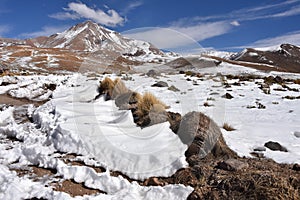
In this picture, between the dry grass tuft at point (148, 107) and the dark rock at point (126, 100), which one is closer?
the dry grass tuft at point (148, 107)

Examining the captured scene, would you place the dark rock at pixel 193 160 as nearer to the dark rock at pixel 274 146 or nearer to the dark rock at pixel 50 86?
the dark rock at pixel 274 146

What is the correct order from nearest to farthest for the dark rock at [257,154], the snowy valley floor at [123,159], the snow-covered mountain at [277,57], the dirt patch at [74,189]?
the snowy valley floor at [123,159], the dirt patch at [74,189], the dark rock at [257,154], the snow-covered mountain at [277,57]

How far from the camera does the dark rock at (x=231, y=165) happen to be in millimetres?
4196

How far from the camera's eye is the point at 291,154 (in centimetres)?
520

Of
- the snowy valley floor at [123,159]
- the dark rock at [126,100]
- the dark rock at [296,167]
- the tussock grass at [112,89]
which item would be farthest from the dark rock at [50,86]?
the dark rock at [296,167]

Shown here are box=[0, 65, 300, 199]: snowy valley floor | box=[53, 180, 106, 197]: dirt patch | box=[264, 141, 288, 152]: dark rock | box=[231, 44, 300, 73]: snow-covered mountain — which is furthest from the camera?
box=[231, 44, 300, 73]: snow-covered mountain

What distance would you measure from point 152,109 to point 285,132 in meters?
3.73

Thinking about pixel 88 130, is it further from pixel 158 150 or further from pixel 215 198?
pixel 215 198

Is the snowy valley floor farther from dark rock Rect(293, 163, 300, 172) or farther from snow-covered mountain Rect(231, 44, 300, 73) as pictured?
snow-covered mountain Rect(231, 44, 300, 73)

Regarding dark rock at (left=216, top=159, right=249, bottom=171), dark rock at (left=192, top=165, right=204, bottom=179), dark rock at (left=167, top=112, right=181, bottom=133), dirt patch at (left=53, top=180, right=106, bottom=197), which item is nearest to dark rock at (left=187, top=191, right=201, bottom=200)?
dark rock at (left=192, top=165, right=204, bottom=179)

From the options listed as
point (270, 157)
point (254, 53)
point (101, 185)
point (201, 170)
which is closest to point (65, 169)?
point (101, 185)

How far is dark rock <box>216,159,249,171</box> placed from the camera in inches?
165

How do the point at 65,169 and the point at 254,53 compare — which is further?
the point at 254,53

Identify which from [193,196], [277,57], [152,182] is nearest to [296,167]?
[193,196]
